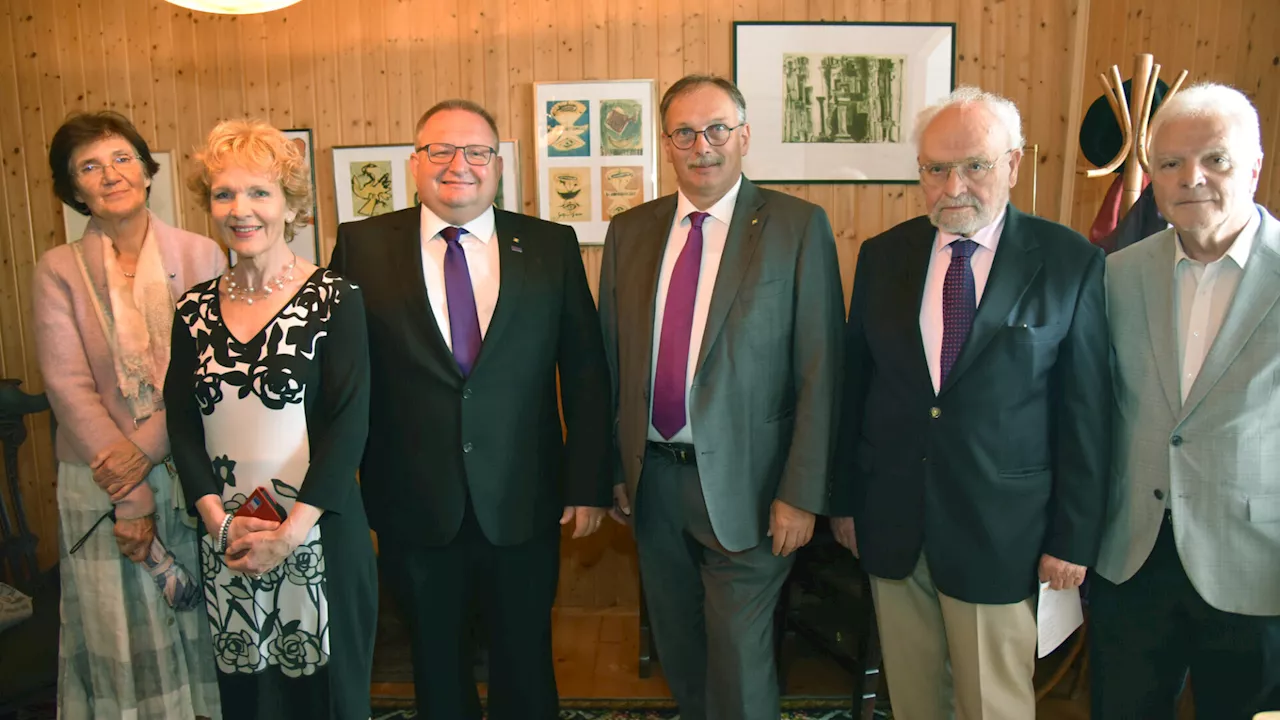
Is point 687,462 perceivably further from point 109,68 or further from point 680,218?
point 109,68

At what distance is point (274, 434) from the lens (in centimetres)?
168

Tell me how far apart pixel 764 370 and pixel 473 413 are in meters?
0.70

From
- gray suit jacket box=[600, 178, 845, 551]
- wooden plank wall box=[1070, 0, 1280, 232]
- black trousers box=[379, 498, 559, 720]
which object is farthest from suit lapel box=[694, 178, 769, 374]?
wooden plank wall box=[1070, 0, 1280, 232]

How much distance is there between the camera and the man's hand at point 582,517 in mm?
1987

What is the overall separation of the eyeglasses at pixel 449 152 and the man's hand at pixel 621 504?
92 centimetres

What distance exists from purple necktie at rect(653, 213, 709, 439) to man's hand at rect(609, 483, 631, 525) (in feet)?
0.83

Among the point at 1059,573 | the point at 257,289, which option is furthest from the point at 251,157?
the point at 1059,573

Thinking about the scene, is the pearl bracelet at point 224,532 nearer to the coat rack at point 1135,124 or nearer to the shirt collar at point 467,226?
the shirt collar at point 467,226

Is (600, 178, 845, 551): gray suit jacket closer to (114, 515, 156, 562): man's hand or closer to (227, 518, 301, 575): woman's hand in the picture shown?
(227, 518, 301, 575): woman's hand

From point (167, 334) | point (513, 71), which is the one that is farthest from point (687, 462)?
point (513, 71)

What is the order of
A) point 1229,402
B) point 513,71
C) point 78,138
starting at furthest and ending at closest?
1. point 513,71
2. point 78,138
3. point 1229,402

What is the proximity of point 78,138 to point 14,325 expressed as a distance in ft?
7.02

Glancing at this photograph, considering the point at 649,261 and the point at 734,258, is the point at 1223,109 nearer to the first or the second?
the point at 734,258

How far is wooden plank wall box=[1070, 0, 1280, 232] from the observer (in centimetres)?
319
